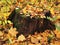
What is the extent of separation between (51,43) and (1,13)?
1.79 metres

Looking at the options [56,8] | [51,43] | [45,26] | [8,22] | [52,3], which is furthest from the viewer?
[52,3]

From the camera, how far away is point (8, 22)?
5465 millimetres

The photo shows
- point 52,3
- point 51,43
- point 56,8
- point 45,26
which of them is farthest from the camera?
point 52,3

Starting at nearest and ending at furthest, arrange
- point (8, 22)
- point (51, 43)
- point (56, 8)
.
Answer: point (51, 43) → point (8, 22) → point (56, 8)

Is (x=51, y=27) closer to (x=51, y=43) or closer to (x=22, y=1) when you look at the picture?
(x=51, y=43)

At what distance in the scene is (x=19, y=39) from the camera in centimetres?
485

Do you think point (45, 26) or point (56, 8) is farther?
point (56, 8)

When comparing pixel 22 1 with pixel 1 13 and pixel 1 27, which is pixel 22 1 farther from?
pixel 1 27

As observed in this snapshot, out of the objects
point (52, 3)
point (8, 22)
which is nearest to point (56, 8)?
point (52, 3)

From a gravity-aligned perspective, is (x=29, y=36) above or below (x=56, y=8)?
below

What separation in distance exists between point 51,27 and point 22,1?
5.56ft

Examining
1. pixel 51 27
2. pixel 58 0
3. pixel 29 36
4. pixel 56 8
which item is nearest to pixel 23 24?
pixel 29 36

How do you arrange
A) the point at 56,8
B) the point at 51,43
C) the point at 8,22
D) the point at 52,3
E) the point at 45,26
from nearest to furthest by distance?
1. the point at 51,43
2. the point at 45,26
3. the point at 8,22
4. the point at 56,8
5. the point at 52,3

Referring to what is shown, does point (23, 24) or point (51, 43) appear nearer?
point (51, 43)
